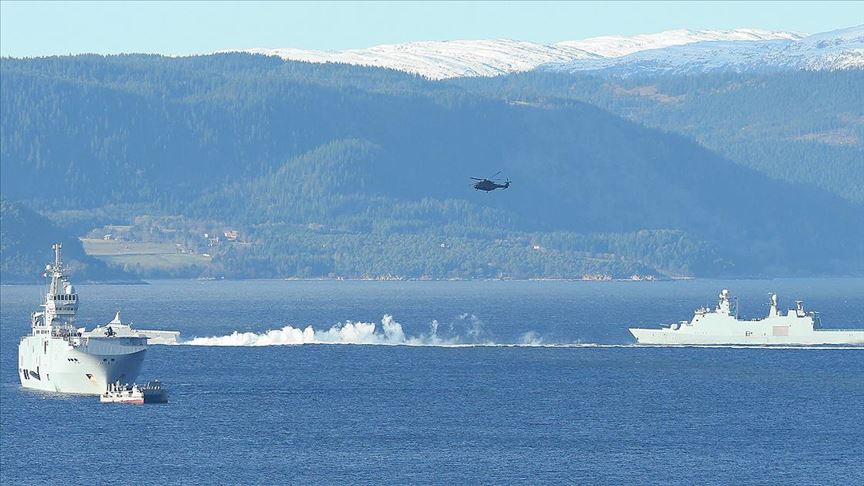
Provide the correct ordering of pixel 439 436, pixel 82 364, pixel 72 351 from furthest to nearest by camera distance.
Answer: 1. pixel 82 364
2. pixel 72 351
3. pixel 439 436

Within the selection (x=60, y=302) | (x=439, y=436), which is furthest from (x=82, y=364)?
(x=439, y=436)

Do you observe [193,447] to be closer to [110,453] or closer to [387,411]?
[110,453]

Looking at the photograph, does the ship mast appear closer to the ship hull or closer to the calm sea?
the ship hull

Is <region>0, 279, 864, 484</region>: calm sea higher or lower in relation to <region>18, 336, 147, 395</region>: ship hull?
lower

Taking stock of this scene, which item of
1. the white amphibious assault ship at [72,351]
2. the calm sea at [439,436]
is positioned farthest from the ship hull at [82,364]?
the calm sea at [439,436]

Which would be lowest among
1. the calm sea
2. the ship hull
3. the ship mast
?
the calm sea

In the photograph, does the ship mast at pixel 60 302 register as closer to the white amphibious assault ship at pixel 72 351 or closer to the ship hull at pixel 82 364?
the white amphibious assault ship at pixel 72 351

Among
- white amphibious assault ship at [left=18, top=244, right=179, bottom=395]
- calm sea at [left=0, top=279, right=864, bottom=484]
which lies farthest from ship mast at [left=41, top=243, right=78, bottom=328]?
calm sea at [left=0, top=279, right=864, bottom=484]

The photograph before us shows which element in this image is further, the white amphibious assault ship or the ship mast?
the ship mast

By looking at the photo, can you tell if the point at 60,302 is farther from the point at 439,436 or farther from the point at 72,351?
the point at 439,436
